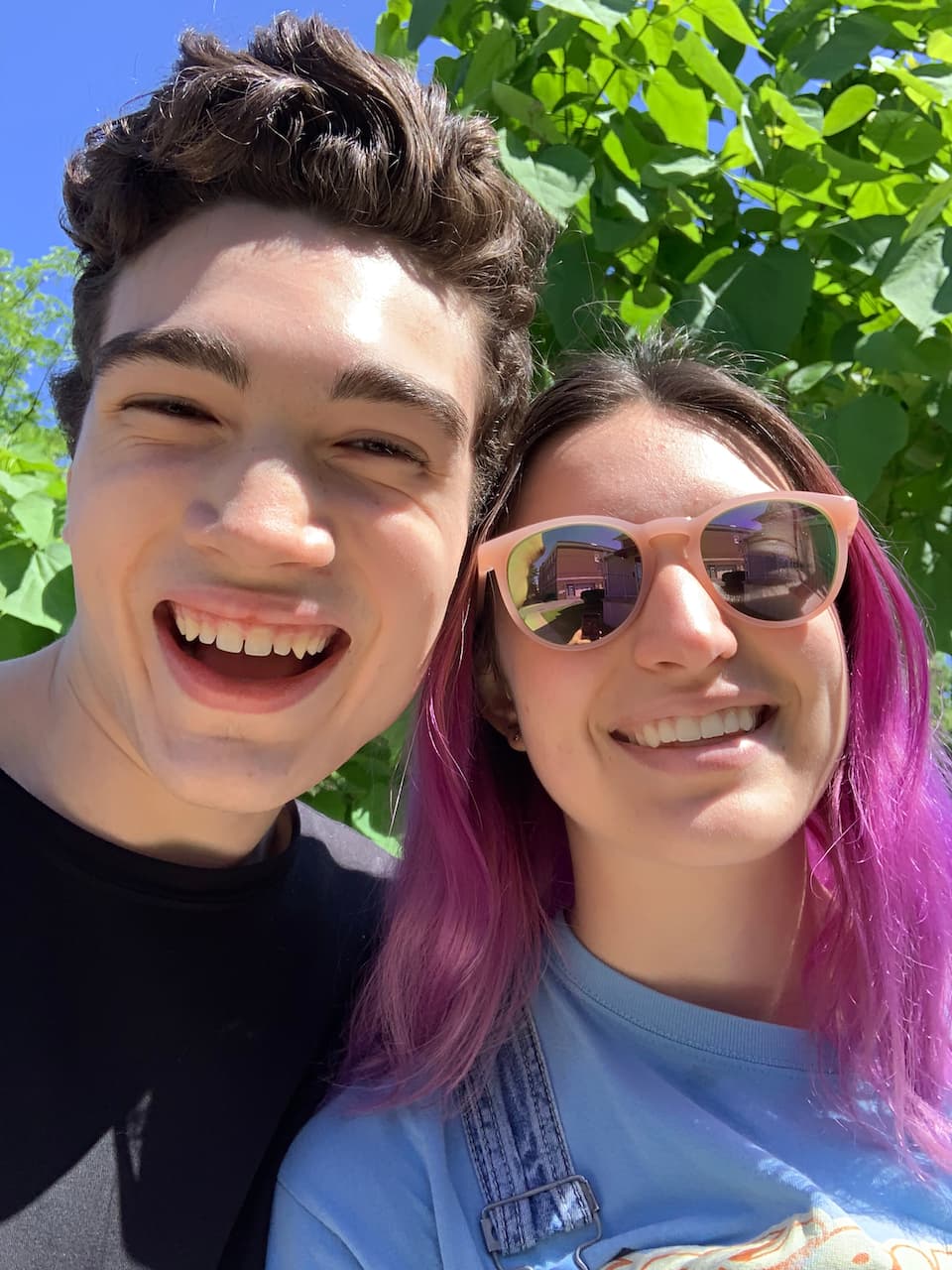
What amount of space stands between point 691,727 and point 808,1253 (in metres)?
0.60

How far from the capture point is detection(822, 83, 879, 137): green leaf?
1.77m

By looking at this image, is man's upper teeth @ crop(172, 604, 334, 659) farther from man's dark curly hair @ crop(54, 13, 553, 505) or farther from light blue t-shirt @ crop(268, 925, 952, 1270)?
light blue t-shirt @ crop(268, 925, 952, 1270)

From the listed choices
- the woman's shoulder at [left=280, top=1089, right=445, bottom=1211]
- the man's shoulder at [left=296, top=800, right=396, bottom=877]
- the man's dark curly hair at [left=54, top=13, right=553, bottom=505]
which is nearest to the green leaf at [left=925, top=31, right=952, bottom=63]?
the man's dark curly hair at [left=54, top=13, right=553, bottom=505]

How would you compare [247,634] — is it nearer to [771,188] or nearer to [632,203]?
[632,203]

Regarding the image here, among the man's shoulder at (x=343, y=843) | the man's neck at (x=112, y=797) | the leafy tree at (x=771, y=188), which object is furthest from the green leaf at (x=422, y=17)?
the man's shoulder at (x=343, y=843)

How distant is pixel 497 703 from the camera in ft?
5.47

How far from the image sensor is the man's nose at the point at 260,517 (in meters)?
1.27

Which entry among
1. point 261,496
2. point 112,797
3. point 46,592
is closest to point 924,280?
point 261,496

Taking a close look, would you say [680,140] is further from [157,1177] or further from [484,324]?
[157,1177]

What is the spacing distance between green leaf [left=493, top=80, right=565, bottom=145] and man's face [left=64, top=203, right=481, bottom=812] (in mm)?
489

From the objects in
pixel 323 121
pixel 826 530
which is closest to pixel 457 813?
pixel 826 530

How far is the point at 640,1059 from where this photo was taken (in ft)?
4.76

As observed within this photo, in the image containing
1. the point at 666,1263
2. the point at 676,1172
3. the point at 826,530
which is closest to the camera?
the point at 666,1263

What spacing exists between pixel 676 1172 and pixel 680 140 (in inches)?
61.6
